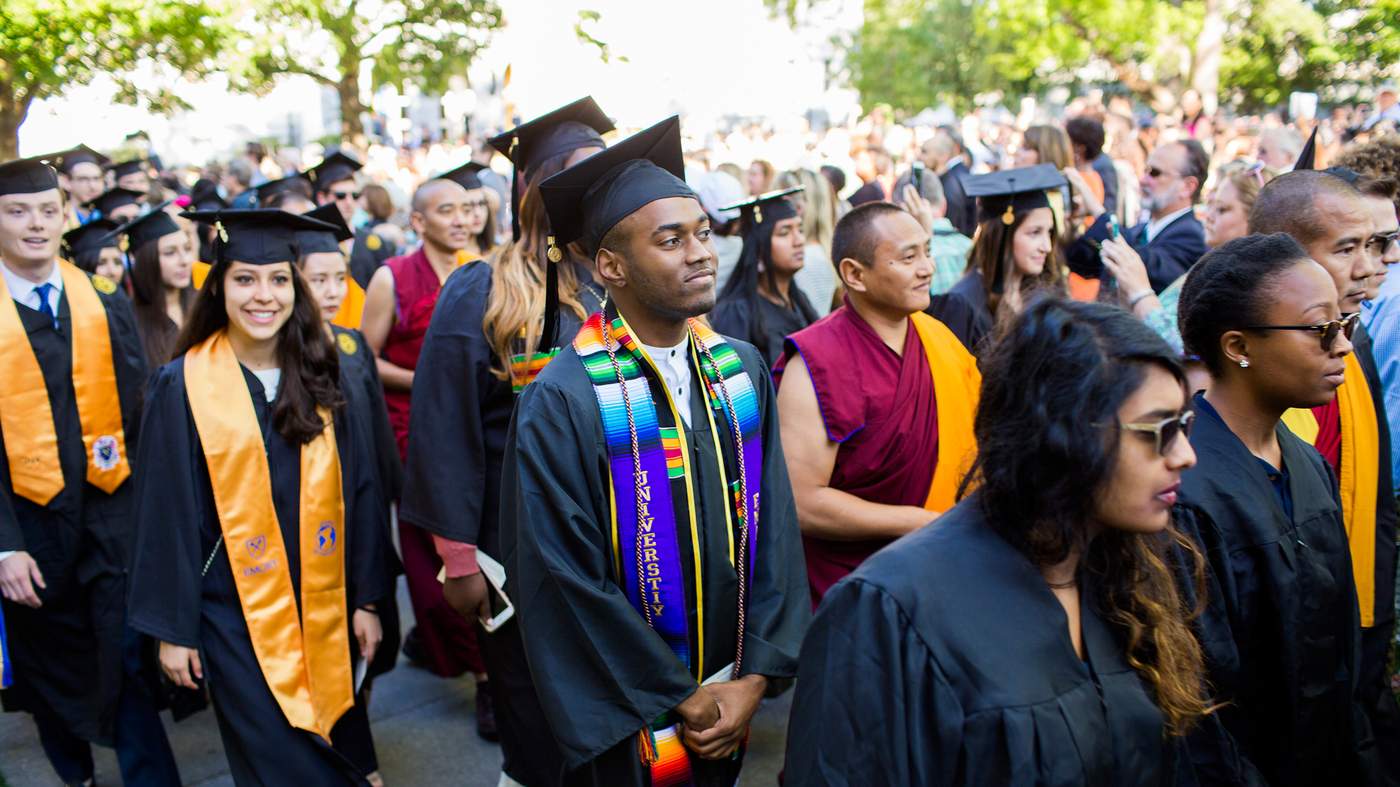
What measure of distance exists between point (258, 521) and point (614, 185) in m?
1.72

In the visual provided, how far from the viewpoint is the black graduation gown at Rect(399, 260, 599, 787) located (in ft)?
13.0

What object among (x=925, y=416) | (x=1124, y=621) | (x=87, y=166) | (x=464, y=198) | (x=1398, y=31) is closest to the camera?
(x=1124, y=621)

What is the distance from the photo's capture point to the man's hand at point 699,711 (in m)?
2.79

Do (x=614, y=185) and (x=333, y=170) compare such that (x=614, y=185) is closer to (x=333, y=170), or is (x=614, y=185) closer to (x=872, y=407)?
(x=872, y=407)

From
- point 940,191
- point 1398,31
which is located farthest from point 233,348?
point 1398,31

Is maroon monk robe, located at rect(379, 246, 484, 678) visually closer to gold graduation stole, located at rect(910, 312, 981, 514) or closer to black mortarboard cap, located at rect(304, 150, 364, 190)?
Result: gold graduation stole, located at rect(910, 312, 981, 514)

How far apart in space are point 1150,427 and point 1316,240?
2.04m

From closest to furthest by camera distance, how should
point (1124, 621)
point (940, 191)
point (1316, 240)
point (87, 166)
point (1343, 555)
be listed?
point (1124, 621) < point (1343, 555) < point (1316, 240) < point (940, 191) < point (87, 166)

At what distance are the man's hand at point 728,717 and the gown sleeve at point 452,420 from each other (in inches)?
54.7

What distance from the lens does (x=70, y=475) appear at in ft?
15.3

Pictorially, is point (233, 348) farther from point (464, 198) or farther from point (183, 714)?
point (464, 198)

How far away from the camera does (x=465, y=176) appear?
20.9 ft

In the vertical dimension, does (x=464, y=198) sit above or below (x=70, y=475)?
above

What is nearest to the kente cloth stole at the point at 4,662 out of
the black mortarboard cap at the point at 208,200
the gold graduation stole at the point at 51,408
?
the gold graduation stole at the point at 51,408
